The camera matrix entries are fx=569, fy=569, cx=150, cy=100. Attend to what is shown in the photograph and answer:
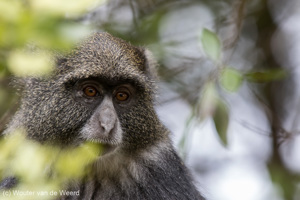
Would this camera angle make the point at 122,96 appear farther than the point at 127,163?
No

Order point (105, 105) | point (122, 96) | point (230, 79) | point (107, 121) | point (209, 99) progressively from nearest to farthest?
point (107, 121), point (105, 105), point (230, 79), point (122, 96), point (209, 99)

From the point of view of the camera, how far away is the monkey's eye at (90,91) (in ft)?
15.6

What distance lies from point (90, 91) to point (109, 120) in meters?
0.37

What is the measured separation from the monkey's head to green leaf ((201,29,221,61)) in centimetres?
65

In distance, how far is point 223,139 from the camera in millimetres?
5719

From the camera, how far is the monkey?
15.5ft

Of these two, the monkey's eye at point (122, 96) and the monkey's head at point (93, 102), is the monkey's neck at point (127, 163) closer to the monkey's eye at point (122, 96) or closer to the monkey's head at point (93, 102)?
the monkey's head at point (93, 102)

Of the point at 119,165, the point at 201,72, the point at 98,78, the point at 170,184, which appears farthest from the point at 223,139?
the point at 201,72

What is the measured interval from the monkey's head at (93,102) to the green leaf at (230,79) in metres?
0.73

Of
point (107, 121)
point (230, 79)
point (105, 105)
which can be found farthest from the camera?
point (230, 79)

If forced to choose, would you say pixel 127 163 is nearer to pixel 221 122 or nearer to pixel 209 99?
pixel 209 99

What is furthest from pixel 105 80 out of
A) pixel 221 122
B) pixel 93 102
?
pixel 221 122

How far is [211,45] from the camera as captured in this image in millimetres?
4836

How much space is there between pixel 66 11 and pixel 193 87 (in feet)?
17.8
